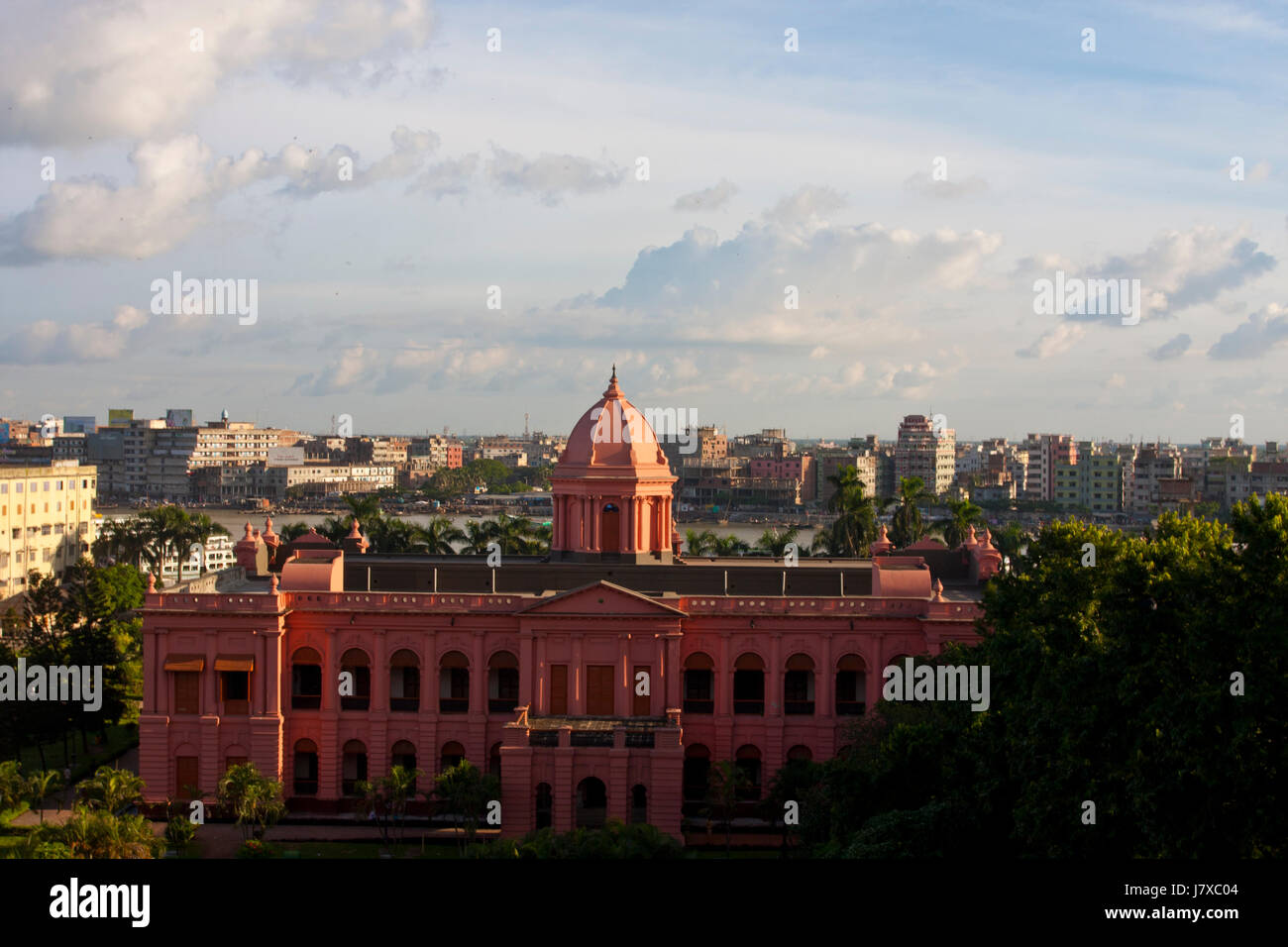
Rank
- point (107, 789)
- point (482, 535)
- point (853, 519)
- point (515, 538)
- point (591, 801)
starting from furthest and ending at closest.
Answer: point (482, 535) < point (515, 538) < point (853, 519) < point (591, 801) < point (107, 789)

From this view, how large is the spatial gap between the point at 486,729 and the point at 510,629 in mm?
3769

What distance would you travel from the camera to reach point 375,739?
5253cm

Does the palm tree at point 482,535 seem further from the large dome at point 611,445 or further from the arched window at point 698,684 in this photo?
the arched window at point 698,684

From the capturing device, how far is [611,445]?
195 ft

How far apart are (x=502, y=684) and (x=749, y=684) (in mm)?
9183

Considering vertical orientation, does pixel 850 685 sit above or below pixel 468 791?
above

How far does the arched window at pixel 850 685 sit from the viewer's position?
173 ft

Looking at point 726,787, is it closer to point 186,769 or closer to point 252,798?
point 252,798

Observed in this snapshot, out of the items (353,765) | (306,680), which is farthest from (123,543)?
(353,765)

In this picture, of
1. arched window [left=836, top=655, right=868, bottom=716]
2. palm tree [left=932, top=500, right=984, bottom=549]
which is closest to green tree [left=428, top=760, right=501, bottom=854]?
arched window [left=836, top=655, right=868, bottom=716]

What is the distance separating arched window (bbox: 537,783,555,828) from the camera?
48.6 metres
